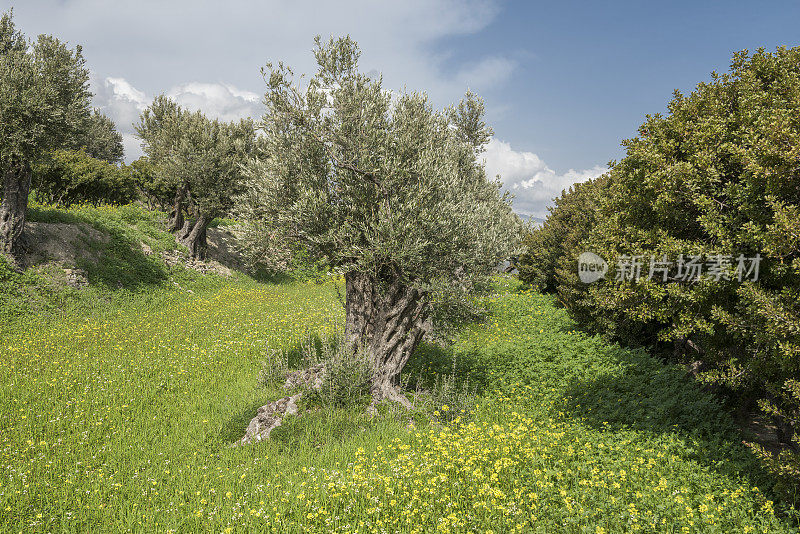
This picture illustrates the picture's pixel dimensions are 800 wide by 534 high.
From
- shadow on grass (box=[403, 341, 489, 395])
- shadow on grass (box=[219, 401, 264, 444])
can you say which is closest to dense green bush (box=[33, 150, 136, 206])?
shadow on grass (box=[219, 401, 264, 444])

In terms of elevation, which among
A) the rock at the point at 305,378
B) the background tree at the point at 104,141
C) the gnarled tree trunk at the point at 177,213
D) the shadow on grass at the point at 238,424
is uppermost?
the background tree at the point at 104,141

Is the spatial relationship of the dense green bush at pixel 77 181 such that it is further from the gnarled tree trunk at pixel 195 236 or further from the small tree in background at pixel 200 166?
the gnarled tree trunk at pixel 195 236

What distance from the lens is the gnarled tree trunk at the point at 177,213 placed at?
104 feet

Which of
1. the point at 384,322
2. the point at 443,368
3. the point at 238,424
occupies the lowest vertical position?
the point at 238,424

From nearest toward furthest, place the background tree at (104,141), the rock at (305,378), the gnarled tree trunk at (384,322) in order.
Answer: the rock at (305,378) → the gnarled tree trunk at (384,322) → the background tree at (104,141)

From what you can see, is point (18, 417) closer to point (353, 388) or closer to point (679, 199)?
point (353, 388)

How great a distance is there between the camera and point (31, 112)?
18.2 meters

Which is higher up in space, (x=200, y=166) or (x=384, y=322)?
(x=200, y=166)

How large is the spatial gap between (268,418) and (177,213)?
27.5 meters

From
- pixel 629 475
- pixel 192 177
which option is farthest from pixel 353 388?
pixel 192 177

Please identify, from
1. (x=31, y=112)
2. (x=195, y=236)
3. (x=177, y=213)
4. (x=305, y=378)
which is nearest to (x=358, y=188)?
(x=305, y=378)

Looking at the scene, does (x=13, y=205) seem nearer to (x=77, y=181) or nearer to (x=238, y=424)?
(x=77, y=181)

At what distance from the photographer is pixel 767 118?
800cm

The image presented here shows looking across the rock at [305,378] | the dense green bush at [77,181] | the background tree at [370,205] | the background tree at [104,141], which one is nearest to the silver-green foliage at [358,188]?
the background tree at [370,205]
